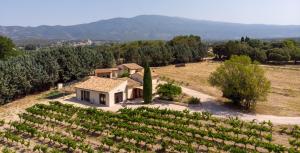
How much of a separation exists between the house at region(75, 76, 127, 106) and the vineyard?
15.6 ft

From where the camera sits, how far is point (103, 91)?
44531mm

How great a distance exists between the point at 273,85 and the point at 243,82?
77.0 ft

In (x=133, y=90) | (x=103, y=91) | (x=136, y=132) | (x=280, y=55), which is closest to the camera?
(x=136, y=132)

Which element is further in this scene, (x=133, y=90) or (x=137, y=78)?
(x=137, y=78)

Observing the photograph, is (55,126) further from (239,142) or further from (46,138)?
(239,142)

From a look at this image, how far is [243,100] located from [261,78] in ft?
13.3

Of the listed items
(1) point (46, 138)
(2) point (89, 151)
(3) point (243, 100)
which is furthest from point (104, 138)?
(3) point (243, 100)

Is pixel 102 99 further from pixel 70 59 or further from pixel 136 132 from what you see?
pixel 70 59

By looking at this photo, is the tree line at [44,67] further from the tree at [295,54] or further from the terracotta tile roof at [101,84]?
the tree at [295,54]

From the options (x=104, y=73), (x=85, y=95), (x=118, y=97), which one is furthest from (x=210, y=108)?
(x=104, y=73)

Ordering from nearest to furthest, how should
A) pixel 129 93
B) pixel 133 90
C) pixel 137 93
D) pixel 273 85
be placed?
pixel 129 93 → pixel 133 90 → pixel 137 93 → pixel 273 85

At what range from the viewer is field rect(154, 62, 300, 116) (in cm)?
4419

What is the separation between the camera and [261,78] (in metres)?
42.9

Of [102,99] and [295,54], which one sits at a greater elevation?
[295,54]
